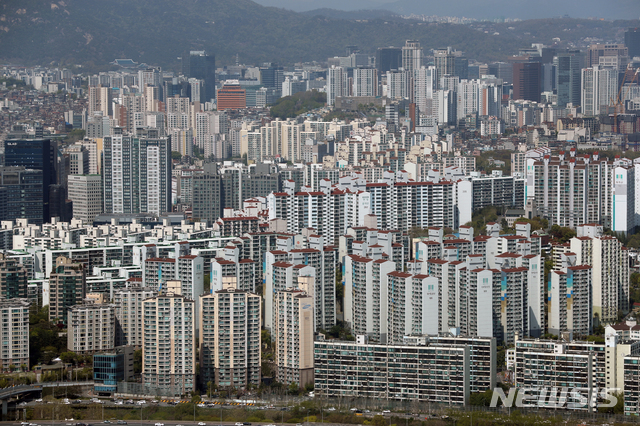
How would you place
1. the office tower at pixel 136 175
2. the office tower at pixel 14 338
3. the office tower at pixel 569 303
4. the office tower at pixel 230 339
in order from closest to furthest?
the office tower at pixel 230 339
the office tower at pixel 14 338
the office tower at pixel 569 303
the office tower at pixel 136 175

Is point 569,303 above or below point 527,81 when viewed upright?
below

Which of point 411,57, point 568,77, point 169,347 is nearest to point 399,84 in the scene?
point 411,57

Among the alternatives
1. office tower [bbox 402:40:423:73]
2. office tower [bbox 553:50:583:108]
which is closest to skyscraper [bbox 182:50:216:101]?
office tower [bbox 402:40:423:73]

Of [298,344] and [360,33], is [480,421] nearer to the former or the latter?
[298,344]

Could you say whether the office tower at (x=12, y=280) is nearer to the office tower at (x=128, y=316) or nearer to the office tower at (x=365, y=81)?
the office tower at (x=128, y=316)

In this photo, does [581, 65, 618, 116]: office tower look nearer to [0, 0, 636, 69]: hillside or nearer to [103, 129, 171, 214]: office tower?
[0, 0, 636, 69]: hillside

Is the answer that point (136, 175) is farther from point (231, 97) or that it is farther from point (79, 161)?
point (231, 97)

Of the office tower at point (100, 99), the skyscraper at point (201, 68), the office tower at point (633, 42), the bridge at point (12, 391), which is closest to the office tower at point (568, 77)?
the office tower at point (633, 42)
